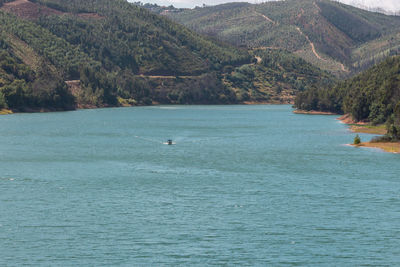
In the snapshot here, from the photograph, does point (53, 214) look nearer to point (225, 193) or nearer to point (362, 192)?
point (225, 193)

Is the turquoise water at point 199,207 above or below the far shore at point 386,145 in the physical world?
below

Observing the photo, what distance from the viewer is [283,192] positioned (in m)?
90.1

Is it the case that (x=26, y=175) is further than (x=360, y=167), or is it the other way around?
(x=360, y=167)

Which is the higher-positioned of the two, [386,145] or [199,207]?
[386,145]

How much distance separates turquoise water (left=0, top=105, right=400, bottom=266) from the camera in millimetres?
58594

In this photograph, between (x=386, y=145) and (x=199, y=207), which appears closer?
(x=199, y=207)

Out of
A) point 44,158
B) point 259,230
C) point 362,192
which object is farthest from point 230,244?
point 44,158

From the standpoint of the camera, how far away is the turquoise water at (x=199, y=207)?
192 ft

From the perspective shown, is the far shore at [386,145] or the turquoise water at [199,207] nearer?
the turquoise water at [199,207]

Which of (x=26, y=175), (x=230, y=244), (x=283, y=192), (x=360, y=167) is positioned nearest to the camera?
(x=230, y=244)

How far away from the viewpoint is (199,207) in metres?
78.8

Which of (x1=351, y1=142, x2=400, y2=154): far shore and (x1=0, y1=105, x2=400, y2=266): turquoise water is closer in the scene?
(x1=0, y1=105, x2=400, y2=266): turquoise water

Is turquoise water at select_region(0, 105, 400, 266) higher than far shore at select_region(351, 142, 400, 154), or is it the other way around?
far shore at select_region(351, 142, 400, 154)

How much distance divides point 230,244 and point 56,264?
17.5 metres
